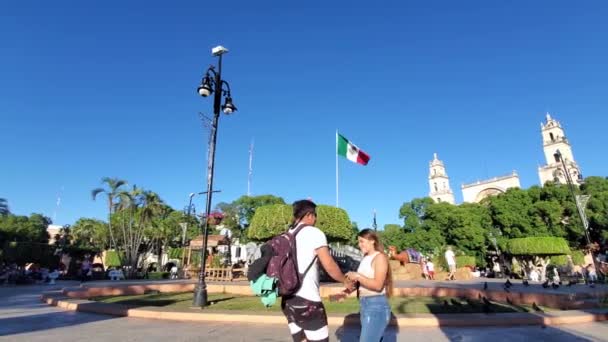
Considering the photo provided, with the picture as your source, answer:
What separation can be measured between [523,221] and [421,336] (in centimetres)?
4067

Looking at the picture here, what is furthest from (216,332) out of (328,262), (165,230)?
(165,230)

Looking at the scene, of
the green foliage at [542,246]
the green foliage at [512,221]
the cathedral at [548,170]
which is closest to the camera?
the green foliage at [542,246]

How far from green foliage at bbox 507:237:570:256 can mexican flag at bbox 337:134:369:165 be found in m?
21.8

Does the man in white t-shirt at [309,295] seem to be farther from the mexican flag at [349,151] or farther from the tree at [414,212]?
the tree at [414,212]

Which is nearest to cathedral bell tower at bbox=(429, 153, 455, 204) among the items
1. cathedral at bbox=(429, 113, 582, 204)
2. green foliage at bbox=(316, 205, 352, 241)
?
cathedral at bbox=(429, 113, 582, 204)

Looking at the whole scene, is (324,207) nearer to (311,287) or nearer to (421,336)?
(421,336)

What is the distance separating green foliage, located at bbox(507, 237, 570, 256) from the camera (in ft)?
102

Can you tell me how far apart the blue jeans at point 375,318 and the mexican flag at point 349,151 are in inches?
755

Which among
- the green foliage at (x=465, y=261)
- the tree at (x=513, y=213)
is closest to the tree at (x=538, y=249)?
the green foliage at (x=465, y=261)

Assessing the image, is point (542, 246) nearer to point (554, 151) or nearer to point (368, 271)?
point (368, 271)

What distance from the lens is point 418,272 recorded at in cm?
2273

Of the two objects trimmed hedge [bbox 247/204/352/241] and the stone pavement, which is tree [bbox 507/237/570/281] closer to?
trimmed hedge [bbox 247/204/352/241]

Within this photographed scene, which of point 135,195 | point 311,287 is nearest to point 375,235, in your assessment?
point 311,287

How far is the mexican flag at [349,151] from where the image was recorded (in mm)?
21922
